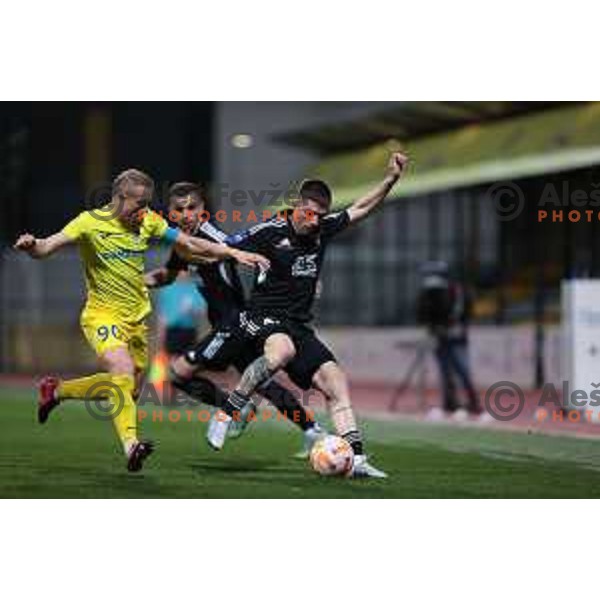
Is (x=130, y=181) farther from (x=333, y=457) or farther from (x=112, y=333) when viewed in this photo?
(x=333, y=457)

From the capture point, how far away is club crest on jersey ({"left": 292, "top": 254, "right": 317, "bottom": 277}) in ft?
35.2

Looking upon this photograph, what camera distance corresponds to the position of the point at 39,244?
9.38m

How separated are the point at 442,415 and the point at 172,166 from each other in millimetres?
22069

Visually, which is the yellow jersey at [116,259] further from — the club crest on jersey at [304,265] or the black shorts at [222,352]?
the black shorts at [222,352]

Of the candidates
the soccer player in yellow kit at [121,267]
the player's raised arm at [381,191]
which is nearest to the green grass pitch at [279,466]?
the soccer player in yellow kit at [121,267]

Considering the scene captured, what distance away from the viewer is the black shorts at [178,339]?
64.7 ft

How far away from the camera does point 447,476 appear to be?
423 inches

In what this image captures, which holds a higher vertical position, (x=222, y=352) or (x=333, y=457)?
(x=222, y=352)

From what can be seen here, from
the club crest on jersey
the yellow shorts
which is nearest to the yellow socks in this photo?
the yellow shorts

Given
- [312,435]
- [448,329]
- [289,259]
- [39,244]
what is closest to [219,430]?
[312,435]

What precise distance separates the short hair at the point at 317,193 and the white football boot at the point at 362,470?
177cm

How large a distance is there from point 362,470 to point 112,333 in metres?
1.97

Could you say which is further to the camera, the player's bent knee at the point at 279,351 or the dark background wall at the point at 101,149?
the dark background wall at the point at 101,149

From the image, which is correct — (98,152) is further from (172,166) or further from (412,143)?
(412,143)
